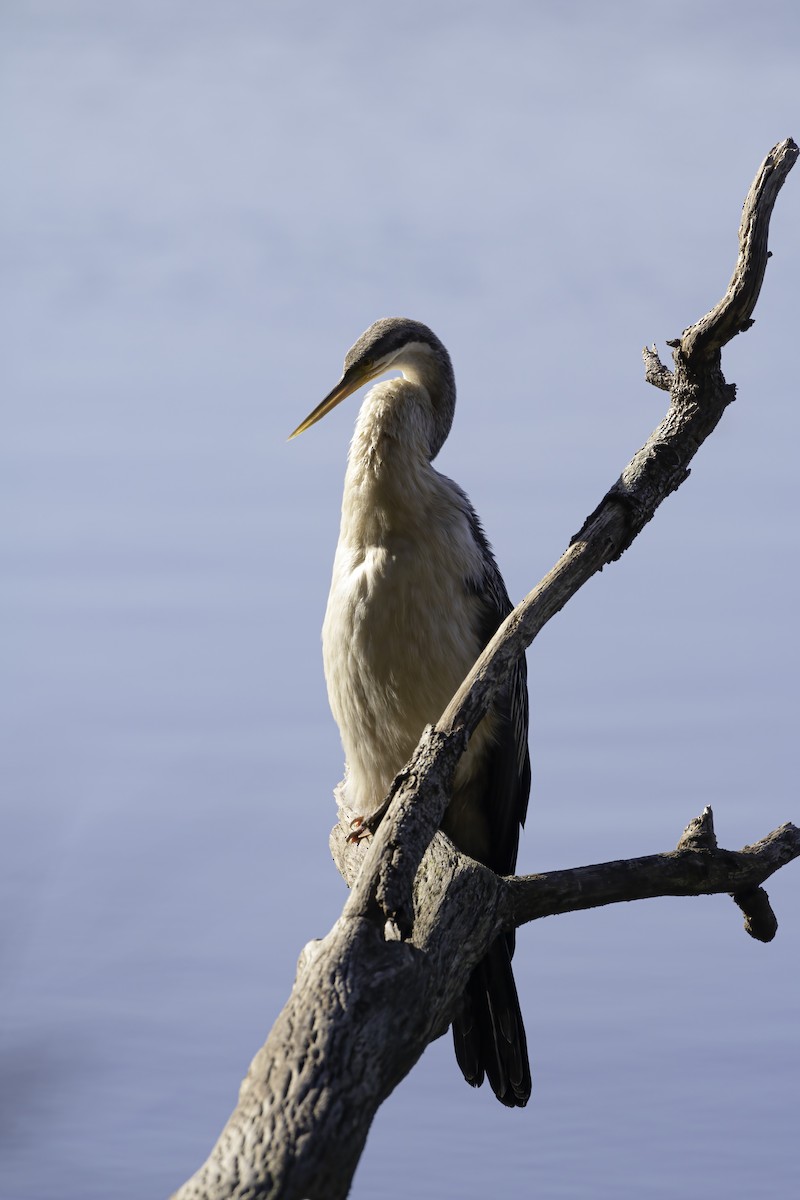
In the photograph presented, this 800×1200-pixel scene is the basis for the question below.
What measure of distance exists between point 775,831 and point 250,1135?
1.61m

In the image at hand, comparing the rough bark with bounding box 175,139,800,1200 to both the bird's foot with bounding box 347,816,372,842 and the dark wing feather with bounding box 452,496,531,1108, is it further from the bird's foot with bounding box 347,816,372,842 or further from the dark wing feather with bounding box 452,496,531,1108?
the dark wing feather with bounding box 452,496,531,1108

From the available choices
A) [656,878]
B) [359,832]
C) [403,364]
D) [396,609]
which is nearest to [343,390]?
[403,364]

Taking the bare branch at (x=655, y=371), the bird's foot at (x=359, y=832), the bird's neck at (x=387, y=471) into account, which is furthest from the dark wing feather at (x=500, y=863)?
→ the bare branch at (x=655, y=371)

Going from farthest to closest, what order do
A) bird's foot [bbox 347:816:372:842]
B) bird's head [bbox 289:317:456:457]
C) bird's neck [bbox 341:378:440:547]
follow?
bird's head [bbox 289:317:456:457] → bird's neck [bbox 341:378:440:547] → bird's foot [bbox 347:816:372:842]

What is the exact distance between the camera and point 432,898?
8.54ft

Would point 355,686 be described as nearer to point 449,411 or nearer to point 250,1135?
point 449,411

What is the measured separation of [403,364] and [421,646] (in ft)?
2.73

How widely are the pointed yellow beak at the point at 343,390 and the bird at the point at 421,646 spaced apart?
0.18 feet

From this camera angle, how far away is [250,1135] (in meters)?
1.90

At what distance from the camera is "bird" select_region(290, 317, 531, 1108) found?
324cm

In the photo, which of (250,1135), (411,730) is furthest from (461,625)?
(250,1135)

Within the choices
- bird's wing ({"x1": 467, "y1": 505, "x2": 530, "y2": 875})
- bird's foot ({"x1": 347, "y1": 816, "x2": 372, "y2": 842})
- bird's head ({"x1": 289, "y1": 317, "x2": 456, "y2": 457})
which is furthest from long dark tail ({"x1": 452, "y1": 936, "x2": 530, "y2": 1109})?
bird's head ({"x1": 289, "y1": 317, "x2": 456, "y2": 457})

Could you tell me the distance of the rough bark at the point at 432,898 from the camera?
191 cm

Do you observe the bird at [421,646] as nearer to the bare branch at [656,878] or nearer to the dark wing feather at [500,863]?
the dark wing feather at [500,863]
